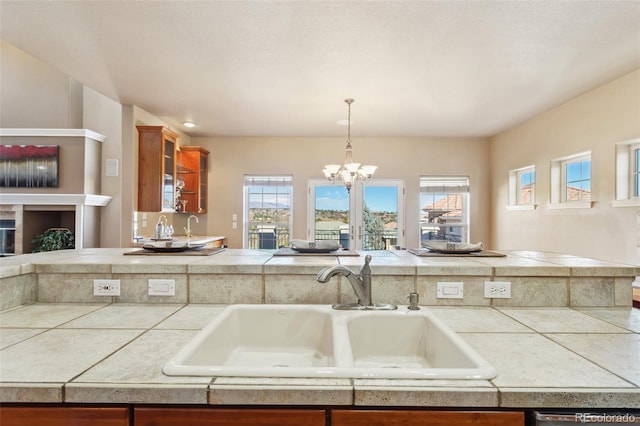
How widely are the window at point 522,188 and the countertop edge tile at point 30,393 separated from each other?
530 centimetres

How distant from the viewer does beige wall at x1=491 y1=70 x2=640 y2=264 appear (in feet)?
10.5

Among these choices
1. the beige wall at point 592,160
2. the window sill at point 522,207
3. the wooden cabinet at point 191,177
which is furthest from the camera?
the wooden cabinet at point 191,177

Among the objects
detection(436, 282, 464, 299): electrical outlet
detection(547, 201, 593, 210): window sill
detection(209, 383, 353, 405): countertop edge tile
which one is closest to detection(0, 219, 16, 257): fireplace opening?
detection(209, 383, 353, 405): countertop edge tile

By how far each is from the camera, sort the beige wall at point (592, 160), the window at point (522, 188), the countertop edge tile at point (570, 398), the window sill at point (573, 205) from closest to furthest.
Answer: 1. the countertop edge tile at point (570, 398)
2. the beige wall at point (592, 160)
3. the window sill at point (573, 205)
4. the window at point (522, 188)

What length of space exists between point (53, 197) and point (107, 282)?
390cm

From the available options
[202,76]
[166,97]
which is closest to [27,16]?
[202,76]

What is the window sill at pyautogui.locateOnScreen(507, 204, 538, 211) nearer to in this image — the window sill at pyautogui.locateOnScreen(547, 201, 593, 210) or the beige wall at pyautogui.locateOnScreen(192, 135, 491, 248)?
the window sill at pyautogui.locateOnScreen(547, 201, 593, 210)

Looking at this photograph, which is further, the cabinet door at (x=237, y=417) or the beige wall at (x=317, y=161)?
the beige wall at (x=317, y=161)

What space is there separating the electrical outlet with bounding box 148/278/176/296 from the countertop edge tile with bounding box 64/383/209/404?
2.15 ft

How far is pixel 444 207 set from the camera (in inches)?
237

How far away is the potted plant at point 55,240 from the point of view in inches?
175

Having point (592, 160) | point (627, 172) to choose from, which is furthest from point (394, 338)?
point (592, 160)

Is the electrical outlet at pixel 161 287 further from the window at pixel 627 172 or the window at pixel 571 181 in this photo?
the window at pixel 571 181

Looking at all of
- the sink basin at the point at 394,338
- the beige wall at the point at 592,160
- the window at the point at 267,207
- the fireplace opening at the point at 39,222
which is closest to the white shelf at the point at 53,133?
the fireplace opening at the point at 39,222
